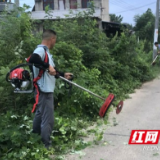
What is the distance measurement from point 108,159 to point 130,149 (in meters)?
0.53

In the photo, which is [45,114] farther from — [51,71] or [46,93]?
[51,71]

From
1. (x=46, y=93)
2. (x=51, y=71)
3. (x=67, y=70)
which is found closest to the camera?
(x=51, y=71)

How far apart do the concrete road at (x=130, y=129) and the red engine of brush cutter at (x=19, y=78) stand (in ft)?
4.35

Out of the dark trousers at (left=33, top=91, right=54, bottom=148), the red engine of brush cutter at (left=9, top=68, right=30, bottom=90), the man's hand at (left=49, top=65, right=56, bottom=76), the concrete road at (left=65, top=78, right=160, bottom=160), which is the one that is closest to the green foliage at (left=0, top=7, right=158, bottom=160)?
the dark trousers at (left=33, top=91, right=54, bottom=148)

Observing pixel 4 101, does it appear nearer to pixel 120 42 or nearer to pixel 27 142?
pixel 27 142

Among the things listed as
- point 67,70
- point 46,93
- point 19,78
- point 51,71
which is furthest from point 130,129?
point 19,78

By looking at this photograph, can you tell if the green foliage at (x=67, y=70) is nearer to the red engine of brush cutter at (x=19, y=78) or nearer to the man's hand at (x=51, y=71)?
the red engine of brush cutter at (x=19, y=78)

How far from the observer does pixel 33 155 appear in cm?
377

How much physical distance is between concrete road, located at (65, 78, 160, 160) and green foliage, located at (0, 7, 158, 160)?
0.27m

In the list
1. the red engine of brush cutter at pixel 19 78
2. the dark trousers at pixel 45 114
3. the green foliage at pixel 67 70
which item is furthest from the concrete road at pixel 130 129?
the red engine of brush cutter at pixel 19 78

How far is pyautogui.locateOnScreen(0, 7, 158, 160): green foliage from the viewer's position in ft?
13.1

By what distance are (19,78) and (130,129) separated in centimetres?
264

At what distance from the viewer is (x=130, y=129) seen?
5270mm

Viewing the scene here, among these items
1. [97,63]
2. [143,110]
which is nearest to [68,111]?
[143,110]
